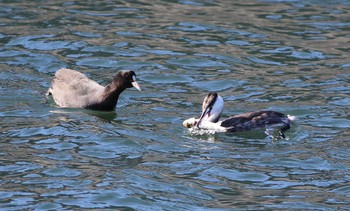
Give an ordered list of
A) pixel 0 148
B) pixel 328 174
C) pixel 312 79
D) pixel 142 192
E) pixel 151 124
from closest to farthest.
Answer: pixel 142 192
pixel 328 174
pixel 0 148
pixel 151 124
pixel 312 79

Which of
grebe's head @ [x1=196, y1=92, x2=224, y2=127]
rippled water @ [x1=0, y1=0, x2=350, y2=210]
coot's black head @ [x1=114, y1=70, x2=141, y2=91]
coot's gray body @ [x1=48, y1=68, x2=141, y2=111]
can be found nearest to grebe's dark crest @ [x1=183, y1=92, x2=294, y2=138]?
grebe's head @ [x1=196, y1=92, x2=224, y2=127]

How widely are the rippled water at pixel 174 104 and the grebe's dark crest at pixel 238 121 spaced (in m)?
0.17

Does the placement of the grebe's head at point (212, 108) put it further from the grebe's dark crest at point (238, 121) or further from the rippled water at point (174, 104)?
the rippled water at point (174, 104)

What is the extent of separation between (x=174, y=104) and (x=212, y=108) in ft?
5.14

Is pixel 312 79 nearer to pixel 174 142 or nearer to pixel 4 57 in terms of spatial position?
pixel 174 142

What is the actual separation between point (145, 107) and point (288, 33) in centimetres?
506

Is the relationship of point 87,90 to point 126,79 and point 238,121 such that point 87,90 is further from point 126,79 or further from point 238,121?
point 238,121

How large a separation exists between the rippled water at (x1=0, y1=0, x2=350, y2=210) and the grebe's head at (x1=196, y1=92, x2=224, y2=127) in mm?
394

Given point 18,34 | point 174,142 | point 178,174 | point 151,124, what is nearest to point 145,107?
point 151,124

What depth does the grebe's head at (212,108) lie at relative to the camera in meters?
14.6

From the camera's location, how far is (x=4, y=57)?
1861 centimetres

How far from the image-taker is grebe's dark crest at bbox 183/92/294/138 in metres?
14.3

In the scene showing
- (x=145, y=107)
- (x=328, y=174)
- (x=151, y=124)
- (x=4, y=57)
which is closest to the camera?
(x=328, y=174)

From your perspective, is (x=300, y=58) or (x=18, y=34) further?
(x=18, y=34)
